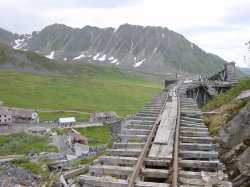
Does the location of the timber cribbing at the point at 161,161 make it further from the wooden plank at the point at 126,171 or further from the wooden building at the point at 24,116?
the wooden building at the point at 24,116

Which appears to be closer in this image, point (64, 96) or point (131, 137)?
point (131, 137)

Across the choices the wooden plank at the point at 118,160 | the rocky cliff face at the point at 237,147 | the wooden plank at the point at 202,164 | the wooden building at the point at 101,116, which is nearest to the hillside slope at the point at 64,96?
the wooden building at the point at 101,116

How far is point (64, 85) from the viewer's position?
474ft

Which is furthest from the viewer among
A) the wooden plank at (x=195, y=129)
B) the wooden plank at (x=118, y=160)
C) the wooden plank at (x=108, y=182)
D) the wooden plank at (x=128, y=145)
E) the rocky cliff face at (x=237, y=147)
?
the wooden plank at (x=195, y=129)

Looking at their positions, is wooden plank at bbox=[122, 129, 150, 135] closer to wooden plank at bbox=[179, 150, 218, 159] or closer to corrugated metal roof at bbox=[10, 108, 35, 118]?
wooden plank at bbox=[179, 150, 218, 159]

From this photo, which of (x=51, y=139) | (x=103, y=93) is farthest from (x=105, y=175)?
(x=103, y=93)

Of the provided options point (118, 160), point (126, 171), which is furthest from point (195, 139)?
point (126, 171)

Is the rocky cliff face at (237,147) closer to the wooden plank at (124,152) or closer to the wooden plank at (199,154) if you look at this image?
the wooden plank at (199,154)

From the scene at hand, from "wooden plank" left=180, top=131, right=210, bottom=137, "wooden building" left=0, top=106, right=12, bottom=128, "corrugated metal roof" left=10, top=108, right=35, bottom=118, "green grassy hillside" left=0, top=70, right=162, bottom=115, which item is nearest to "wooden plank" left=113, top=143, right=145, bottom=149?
"wooden plank" left=180, top=131, right=210, bottom=137

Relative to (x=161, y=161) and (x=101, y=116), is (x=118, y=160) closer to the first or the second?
(x=161, y=161)

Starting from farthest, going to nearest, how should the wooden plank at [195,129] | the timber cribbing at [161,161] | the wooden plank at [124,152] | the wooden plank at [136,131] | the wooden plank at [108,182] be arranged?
the wooden plank at [195,129]
the wooden plank at [136,131]
the wooden plank at [124,152]
the timber cribbing at [161,161]
the wooden plank at [108,182]

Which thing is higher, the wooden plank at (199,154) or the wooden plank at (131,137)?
the wooden plank at (131,137)

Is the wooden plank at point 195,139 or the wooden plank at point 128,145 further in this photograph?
the wooden plank at point 195,139

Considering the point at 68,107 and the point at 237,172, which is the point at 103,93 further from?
the point at 237,172
